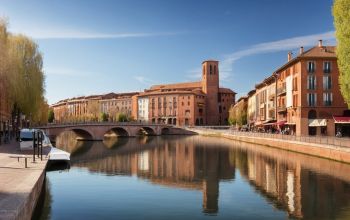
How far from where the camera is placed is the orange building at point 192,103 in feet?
545

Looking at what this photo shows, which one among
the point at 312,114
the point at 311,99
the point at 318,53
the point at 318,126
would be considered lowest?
the point at 318,126

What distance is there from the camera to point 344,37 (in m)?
39.4

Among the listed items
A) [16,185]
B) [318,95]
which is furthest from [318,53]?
[16,185]

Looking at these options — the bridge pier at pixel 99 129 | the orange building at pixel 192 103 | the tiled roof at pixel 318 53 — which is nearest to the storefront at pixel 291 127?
the tiled roof at pixel 318 53

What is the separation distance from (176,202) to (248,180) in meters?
10.6

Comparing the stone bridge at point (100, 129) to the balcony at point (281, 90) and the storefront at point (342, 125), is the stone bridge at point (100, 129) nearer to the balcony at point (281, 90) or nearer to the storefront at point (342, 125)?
the balcony at point (281, 90)

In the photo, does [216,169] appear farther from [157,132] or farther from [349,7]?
[157,132]

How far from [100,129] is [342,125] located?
55237 mm

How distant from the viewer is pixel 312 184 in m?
31.2

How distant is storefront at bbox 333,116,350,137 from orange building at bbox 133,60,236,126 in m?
101

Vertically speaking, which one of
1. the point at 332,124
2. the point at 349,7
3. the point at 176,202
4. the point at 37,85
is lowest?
the point at 176,202

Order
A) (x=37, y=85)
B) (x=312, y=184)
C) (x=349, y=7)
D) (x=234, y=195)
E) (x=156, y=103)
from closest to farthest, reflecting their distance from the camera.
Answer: (x=234, y=195), (x=312, y=184), (x=349, y=7), (x=37, y=85), (x=156, y=103)

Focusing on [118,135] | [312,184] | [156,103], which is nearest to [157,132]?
[118,135]

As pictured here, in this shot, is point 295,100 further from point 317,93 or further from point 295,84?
point 317,93
